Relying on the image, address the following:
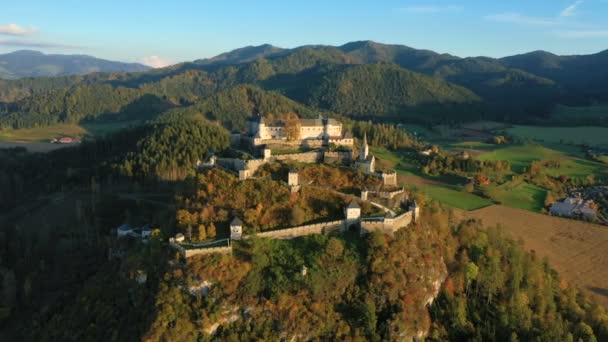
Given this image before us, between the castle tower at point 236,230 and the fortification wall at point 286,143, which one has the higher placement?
the fortification wall at point 286,143

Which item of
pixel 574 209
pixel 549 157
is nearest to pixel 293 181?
pixel 574 209

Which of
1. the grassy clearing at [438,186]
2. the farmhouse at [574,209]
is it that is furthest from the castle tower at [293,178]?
the farmhouse at [574,209]

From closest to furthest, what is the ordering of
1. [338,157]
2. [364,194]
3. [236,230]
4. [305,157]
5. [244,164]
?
[236,230], [364,194], [244,164], [305,157], [338,157]

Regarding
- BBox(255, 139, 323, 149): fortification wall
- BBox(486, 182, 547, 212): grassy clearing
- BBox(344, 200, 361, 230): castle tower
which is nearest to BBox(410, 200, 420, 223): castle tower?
BBox(344, 200, 361, 230): castle tower

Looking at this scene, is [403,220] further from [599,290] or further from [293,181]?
[599,290]

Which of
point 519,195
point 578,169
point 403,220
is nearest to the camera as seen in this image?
point 403,220

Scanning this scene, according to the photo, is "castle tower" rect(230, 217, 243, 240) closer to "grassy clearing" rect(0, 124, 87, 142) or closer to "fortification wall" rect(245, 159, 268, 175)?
"fortification wall" rect(245, 159, 268, 175)

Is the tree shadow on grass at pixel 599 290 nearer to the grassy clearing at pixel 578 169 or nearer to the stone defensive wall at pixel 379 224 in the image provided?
the stone defensive wall at pixel 379 224
